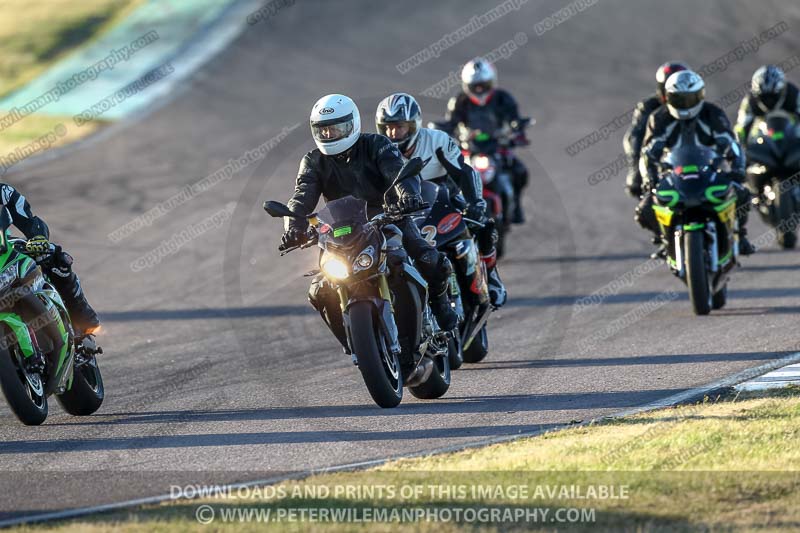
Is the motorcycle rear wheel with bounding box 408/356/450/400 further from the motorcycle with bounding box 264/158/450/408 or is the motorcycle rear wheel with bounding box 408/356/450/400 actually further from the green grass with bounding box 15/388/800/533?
the green grass with bounding box 15/388/800/533

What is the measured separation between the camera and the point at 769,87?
15.9 meters

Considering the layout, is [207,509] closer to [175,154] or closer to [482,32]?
[175,154]

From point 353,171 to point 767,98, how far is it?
331 inches

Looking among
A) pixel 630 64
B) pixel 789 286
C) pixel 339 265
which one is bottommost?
pixel 789 286

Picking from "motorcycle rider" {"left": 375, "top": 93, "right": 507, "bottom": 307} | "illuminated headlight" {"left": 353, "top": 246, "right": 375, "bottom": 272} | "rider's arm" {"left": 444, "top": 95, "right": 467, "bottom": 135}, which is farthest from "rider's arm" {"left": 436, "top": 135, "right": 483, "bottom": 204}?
"rider's arm" {"left": 444, "top": 95, "right": 467, "bottom": 135}

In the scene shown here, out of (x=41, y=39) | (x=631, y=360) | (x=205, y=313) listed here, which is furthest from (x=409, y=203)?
(x=41, y=39)

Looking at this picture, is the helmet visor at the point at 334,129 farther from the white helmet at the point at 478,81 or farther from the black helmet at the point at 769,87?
the black helmet at the point at 769,87

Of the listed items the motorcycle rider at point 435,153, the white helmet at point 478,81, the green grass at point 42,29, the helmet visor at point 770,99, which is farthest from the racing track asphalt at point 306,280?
the green grass at point 42,29

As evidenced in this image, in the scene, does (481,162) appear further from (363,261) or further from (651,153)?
(363,261)

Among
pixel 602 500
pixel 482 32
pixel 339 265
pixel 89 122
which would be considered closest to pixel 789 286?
pixel 339 265

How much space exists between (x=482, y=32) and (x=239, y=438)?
23324 millimetres

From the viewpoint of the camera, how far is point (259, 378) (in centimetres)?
1030

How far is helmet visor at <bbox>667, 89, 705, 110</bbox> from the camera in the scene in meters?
12.4

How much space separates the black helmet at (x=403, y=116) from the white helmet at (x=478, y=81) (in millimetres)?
6126
